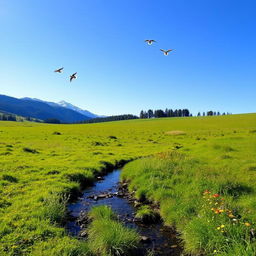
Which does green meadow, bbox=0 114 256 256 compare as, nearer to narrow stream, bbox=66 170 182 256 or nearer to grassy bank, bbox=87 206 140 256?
grassy bank, bbox=87 206 140 256

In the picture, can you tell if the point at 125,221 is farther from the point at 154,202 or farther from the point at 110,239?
the point at 110,239

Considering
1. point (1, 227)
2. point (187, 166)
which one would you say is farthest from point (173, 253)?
point (187, 166)

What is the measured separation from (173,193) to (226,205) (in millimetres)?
3759

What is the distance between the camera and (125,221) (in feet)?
35.9

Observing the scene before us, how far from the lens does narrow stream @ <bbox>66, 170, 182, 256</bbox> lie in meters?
8.81

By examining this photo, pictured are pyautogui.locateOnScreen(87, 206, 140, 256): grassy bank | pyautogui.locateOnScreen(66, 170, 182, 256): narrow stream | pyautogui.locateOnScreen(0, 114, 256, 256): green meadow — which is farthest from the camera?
pyautogui.locateOnScreen(66, 170, 182, 256): narrow stream

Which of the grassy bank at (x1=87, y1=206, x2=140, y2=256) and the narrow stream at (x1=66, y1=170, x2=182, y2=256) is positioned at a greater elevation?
the grassy bank at (x1=87, y1=206, x2=140, y2=256)

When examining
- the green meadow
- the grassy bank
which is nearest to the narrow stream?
the green meadow

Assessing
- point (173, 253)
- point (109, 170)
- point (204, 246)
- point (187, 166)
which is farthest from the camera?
point (109, 170)

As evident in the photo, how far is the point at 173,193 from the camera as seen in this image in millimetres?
12773

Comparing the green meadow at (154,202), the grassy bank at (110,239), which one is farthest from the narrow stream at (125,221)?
the grassy bank at (110,239)

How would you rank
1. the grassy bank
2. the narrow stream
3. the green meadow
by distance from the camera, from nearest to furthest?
the green meadow < the grassy bank < the narrow stream

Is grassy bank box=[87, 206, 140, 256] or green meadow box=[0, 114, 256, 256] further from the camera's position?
grassy bank box=[87, 206, 140, 256]

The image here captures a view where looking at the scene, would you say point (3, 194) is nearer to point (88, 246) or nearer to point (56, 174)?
point (56, 174)
